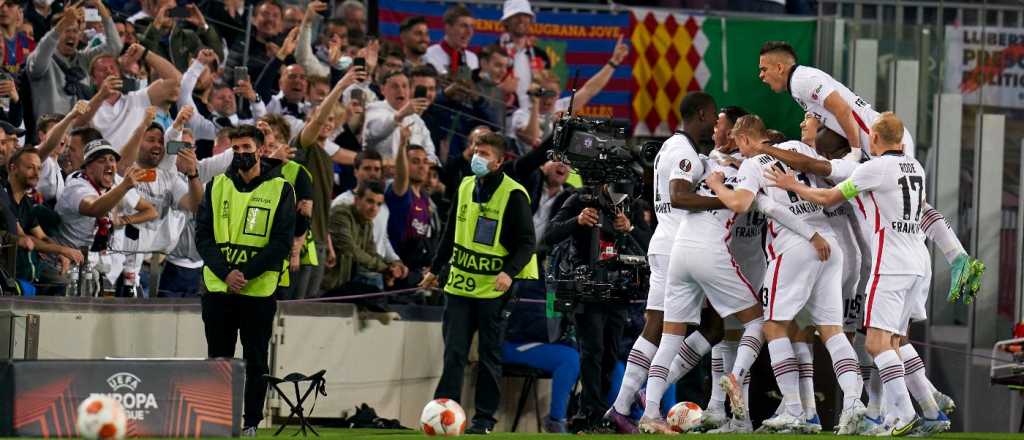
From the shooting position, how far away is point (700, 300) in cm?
1120

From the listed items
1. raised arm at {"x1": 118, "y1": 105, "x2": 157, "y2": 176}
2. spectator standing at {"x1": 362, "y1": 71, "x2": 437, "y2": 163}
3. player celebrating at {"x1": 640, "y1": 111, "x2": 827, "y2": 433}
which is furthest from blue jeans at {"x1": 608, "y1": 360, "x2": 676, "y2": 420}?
raised arm at {"x1": 118, "y1": 105, "x2": 157, "y2": 176}

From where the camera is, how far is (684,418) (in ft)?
36.4

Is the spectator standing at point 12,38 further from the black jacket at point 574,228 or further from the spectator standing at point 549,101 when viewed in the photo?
the spectator standing at point 549,101

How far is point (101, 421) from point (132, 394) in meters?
1.60

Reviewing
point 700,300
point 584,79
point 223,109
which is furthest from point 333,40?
point 700,300

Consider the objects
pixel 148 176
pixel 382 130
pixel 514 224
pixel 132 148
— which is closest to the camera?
pixel 514 224

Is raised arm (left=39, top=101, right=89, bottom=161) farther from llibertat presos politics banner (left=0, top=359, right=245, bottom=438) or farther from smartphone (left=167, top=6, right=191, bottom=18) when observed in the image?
llibertat presos politics banner (left=0, top=359, right=245, bottom=438)

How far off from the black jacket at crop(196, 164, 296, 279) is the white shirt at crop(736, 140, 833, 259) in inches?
123

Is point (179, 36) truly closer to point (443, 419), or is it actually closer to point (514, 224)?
point (514, 224)

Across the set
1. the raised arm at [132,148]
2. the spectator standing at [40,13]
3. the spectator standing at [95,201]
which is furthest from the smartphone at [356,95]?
the spectator standing at [95,201]

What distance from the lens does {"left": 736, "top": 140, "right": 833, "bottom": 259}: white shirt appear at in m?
10.9

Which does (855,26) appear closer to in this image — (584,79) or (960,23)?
(960,23)

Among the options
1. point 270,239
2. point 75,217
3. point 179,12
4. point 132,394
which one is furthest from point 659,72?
point 132,394

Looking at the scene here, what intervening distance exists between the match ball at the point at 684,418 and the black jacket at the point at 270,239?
9.46 feet
